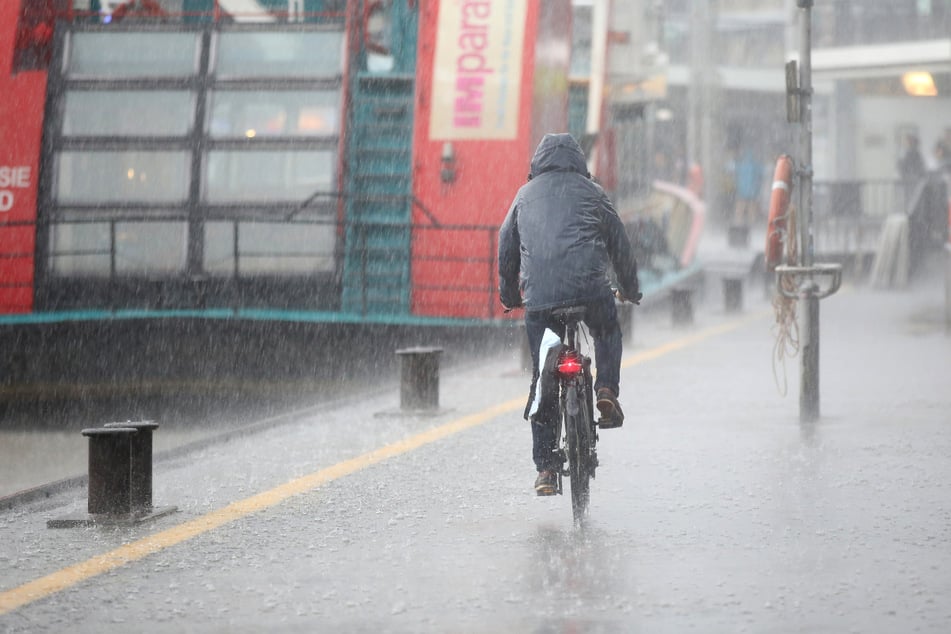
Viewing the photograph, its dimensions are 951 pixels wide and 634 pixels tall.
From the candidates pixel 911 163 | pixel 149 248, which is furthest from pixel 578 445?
pixel 911 163

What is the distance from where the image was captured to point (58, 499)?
9000mm

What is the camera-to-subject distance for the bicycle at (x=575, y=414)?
7.45 m

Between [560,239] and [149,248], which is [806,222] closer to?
[560,239]

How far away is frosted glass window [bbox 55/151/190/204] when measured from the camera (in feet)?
60.0

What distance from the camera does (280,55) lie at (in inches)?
719

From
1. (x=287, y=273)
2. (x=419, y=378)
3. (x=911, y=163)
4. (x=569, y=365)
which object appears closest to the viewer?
(x=569, y=365)

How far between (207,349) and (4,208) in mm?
2579

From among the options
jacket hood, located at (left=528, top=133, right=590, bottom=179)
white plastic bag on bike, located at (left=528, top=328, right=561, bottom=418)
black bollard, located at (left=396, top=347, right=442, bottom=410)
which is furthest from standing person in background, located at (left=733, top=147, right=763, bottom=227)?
white plastic bag on bike, located at (left=528, top=328, right=561, bottom=418)

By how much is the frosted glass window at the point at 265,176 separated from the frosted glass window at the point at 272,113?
217 mm

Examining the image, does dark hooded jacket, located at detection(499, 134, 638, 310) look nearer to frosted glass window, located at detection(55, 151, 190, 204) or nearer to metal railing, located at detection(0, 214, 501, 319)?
metal railing, located at detection(0, 214, 501, 319)

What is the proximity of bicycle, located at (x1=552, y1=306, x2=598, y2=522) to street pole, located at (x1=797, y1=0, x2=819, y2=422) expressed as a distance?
3650 mm

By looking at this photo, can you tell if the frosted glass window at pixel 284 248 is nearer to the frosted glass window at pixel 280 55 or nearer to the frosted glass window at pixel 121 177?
the frosted glass window at pixel 121 177

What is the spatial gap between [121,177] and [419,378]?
24.4 ft

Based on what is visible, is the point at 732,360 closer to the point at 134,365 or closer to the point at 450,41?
the point at 450,41
